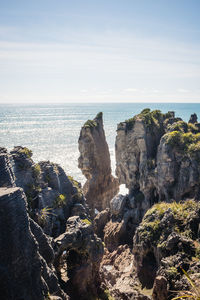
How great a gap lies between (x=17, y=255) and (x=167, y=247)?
32.8ft

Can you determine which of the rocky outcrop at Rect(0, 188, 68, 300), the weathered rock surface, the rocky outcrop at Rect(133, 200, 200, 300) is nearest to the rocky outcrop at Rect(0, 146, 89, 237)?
the rocky outcrop at Rect(133, 200, 200, 300)

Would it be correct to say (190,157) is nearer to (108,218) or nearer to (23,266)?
(108,218)

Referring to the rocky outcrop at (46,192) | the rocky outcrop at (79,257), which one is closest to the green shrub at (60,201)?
the rocky outcrop at (46,192)

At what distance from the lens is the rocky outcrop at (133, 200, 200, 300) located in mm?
14422

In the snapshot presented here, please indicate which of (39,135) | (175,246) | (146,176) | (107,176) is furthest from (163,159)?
(39,135)

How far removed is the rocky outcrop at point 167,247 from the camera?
14422 millimetres

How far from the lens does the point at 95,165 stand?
42031mm

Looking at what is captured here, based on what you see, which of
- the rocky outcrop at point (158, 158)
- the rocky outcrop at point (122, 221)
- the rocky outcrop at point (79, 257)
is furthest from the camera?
the rocky outcrop at point (122, 221)

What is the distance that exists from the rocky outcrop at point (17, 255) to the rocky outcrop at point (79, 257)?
4739 mm

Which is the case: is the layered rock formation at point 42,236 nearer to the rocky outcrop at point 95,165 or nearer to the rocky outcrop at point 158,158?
the rocky outcrop at point 158,158

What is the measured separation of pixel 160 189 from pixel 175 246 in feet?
43.2

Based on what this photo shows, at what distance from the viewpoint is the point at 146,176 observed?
31.6 metres

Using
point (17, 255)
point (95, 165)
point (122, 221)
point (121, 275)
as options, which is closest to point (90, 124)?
point (95, 165)

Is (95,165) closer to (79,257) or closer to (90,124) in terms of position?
(90,124)
